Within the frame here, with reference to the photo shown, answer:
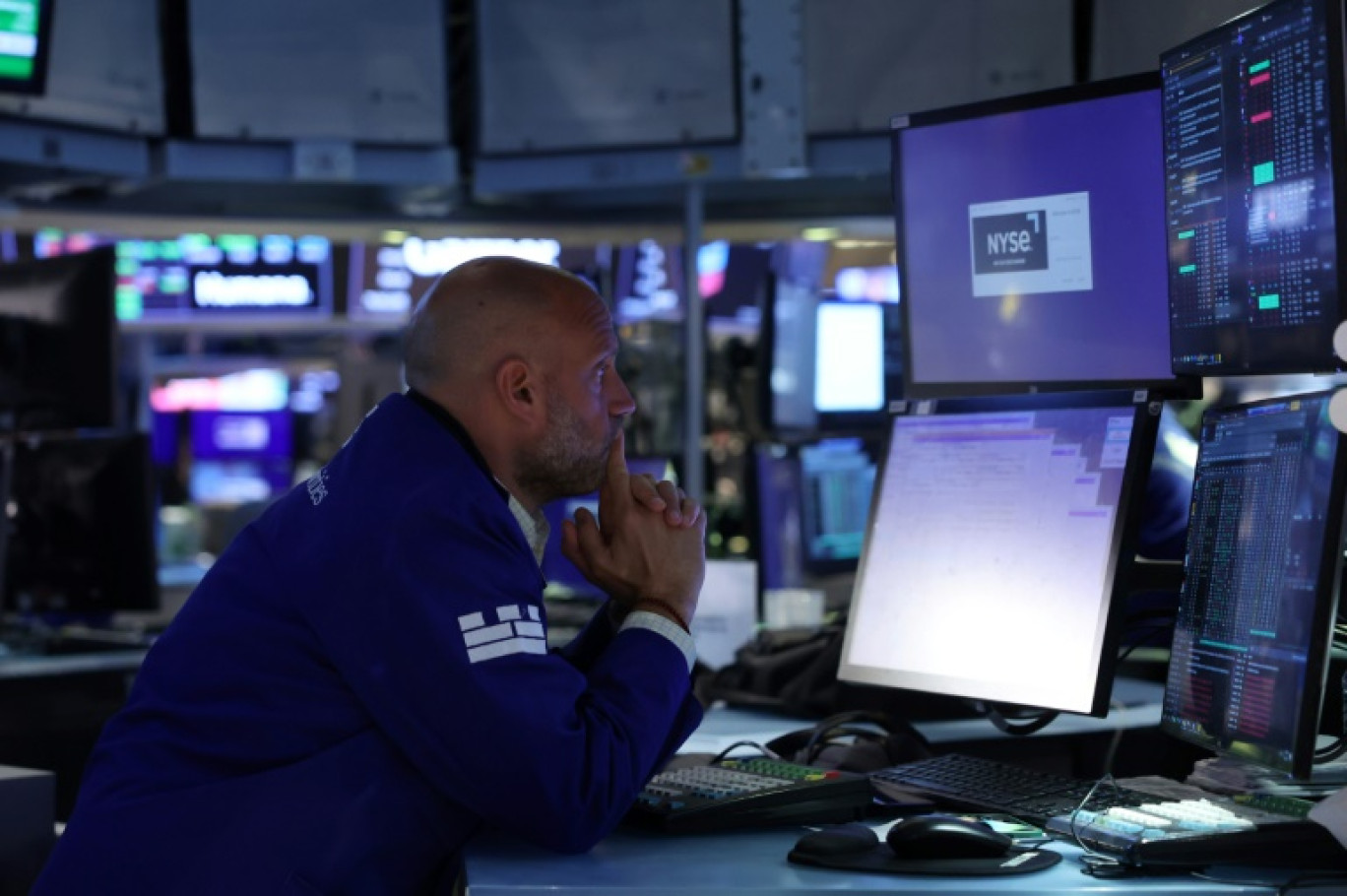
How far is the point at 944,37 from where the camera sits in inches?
177

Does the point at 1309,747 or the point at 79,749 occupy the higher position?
the point at 1309,747

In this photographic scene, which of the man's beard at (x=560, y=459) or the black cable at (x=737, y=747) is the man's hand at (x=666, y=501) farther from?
the black cable at (x=737, y=747)

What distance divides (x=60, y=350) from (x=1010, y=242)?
2.52 metres

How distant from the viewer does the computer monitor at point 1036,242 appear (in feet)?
6.36

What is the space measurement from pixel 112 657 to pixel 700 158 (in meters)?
2.08

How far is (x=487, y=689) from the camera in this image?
146 cm

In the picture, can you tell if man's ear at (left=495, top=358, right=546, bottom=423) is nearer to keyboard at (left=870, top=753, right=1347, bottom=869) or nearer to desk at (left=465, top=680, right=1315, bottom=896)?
desk at (left=465, top=680, right=1315, bottom=896)

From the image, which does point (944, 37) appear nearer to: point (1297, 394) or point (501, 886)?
point (1297, 394)

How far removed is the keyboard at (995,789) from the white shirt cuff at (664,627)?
31 centimetres

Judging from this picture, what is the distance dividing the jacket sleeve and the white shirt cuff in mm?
64

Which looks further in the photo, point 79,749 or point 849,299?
point 849,299

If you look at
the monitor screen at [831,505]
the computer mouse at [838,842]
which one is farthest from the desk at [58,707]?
the computer mouse at [838,842]

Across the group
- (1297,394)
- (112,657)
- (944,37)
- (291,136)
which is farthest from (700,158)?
(1297,394)

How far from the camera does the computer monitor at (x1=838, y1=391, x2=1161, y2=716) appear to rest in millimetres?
1840
